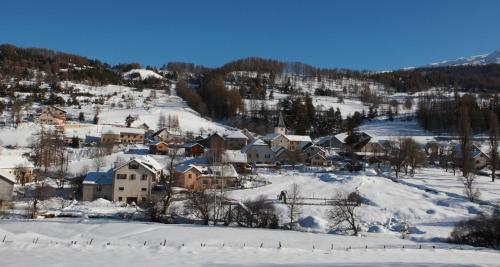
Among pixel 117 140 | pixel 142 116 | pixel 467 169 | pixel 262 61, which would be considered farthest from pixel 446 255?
pixel 262 61

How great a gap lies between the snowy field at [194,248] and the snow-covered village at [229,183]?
0.11 metres

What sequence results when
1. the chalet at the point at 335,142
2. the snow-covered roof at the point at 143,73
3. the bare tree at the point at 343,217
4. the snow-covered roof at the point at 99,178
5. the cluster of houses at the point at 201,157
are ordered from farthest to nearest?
the snow-covered roof at the point at 143,73, the chalet at the point at 335,142, the cluster of houses at the point at 201,157, the snow-covered roof at the point at 99,178, the bare tree at the point at 343,217

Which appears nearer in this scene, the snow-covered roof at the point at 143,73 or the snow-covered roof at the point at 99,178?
the snow-covered roof at the point at 99,178

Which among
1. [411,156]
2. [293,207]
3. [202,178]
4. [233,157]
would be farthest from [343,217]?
[411,156]

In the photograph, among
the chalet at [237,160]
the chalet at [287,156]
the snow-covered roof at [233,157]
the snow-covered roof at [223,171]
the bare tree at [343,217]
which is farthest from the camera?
the chalet at [287,156]

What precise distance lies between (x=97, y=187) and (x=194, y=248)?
21.5 meters

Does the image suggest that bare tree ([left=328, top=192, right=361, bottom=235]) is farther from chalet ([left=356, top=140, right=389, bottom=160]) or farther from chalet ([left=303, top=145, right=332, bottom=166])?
chalet ([left=356, top=140, right=389, bottom=160])

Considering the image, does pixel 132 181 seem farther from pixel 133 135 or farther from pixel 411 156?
pixel 133 135

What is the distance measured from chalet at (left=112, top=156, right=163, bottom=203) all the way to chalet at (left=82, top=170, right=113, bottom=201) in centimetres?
50

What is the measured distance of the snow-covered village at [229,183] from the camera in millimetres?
19078

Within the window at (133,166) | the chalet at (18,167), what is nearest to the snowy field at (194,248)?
the window at (133,166)

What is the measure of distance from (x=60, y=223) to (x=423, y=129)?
80.3 metres

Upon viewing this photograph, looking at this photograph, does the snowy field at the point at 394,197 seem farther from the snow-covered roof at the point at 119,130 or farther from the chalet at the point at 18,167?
the snow-covered roof at the point at 119,130

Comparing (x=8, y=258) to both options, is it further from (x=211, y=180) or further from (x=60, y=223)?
(x=211, y=180)
